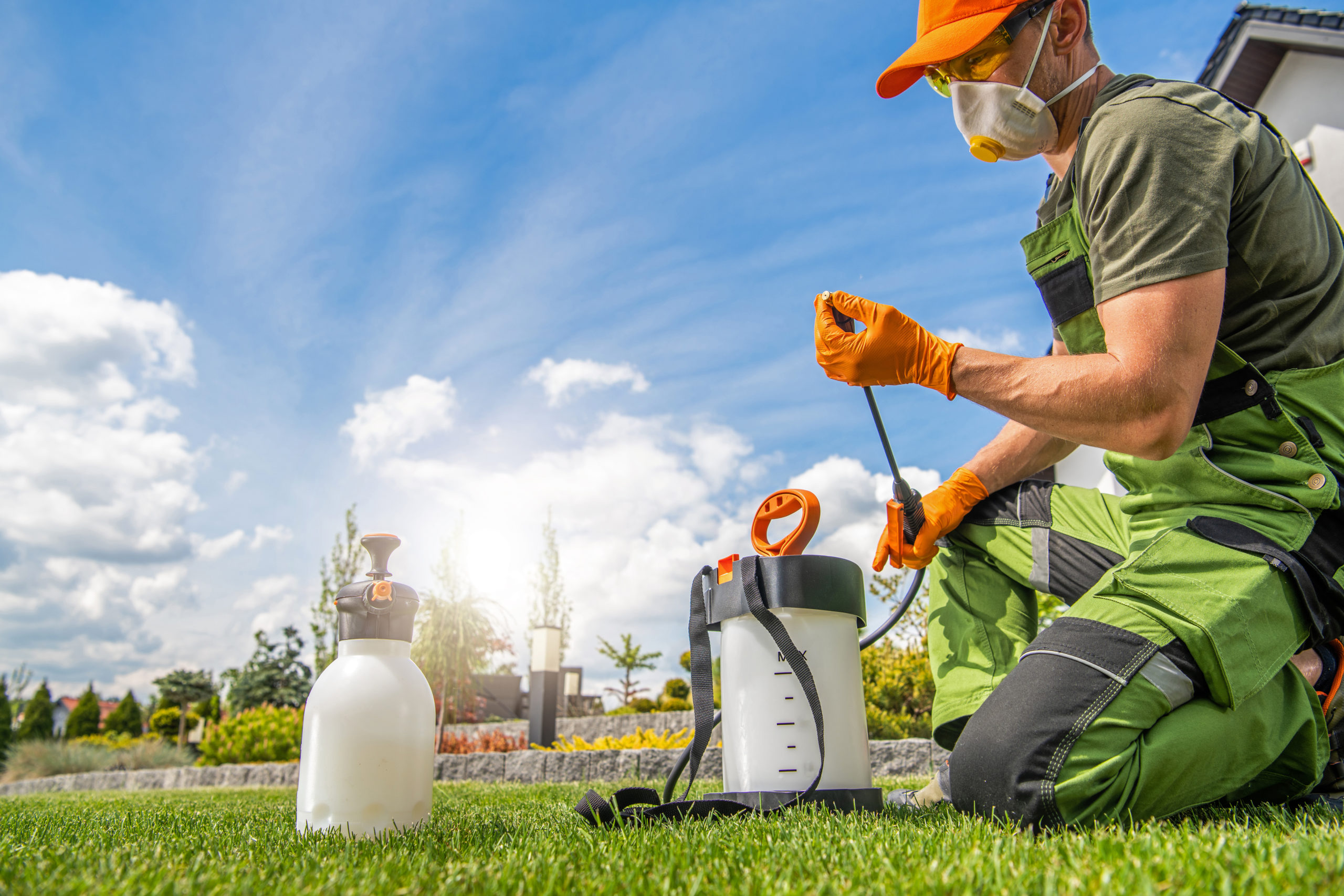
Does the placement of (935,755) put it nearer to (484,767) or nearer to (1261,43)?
(484,767)

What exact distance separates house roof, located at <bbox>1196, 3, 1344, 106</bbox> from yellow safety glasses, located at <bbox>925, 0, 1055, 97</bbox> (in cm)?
908

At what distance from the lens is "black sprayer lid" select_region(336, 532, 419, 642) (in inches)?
61.6

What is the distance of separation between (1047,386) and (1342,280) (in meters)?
0.98

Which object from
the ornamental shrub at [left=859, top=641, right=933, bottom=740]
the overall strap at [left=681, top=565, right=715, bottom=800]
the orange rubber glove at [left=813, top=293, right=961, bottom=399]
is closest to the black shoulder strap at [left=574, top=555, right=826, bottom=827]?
the overall strap at [left=681, top=565, right=715, bottom=800]

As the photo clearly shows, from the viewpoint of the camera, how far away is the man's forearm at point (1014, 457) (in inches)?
108

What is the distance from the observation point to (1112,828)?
150cm

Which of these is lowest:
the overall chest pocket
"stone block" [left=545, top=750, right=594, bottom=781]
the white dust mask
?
"stone block" [left=545, top=750, right=594, bottom=781]

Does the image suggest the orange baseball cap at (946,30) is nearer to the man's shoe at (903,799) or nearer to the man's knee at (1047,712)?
the man's knee at (1047,712)

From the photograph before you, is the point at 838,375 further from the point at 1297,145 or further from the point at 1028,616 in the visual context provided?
the point at 1297,145

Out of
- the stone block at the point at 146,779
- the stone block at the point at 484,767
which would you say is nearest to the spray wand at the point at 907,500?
the stone block at the point at 484,767

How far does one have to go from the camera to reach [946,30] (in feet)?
7.82

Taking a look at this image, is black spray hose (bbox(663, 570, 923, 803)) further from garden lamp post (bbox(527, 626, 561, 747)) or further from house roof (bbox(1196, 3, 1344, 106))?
house roof (bbox(1196, 3, 1344, 106))

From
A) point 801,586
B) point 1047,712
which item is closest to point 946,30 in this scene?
point 801,586

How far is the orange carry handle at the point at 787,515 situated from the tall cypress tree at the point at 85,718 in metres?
26.3
